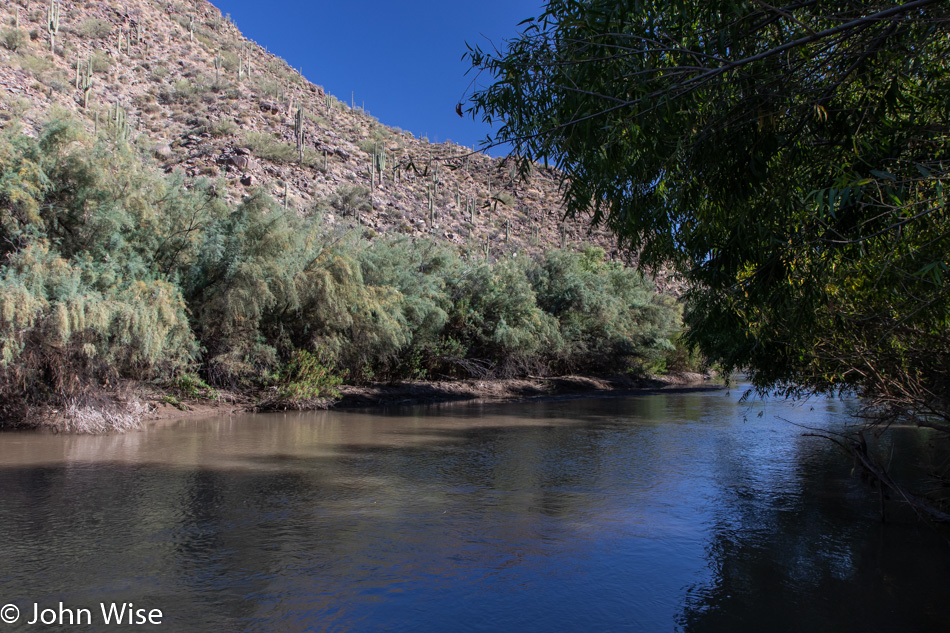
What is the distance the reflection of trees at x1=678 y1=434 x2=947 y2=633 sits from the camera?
19.2ft

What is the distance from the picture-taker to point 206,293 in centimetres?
2039

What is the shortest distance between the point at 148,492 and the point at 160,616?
5.08 m

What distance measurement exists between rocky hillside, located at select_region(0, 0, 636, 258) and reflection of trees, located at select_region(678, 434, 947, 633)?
25.8 m

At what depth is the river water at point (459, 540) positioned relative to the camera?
19.6 ft

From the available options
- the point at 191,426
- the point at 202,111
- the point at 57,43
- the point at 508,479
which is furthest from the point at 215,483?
the point at 57,43

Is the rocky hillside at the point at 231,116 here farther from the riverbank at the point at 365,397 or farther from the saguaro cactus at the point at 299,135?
the riverbank at the point at 365,397

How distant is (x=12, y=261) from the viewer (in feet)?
50.0

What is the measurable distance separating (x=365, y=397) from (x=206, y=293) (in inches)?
326

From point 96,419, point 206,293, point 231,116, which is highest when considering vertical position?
point 231,116

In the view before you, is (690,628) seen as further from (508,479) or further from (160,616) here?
(508,479)

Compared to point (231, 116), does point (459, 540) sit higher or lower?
lower

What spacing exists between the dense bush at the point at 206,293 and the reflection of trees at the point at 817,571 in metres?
14.7

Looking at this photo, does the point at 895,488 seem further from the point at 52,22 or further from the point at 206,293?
the point at 52,22

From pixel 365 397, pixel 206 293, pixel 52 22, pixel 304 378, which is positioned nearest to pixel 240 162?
pixel 52 22
